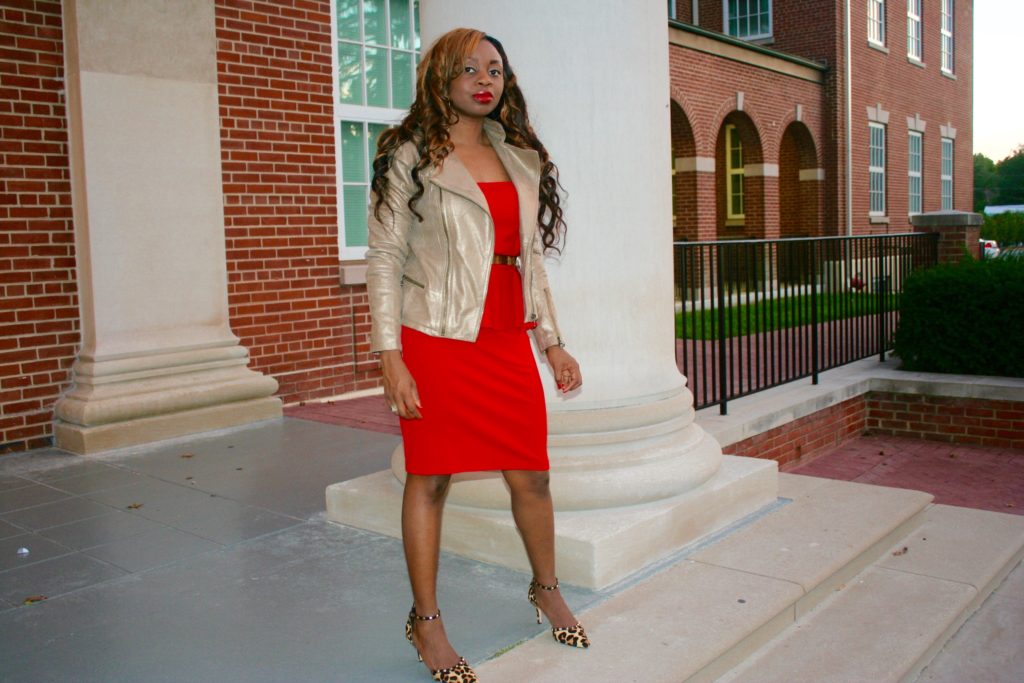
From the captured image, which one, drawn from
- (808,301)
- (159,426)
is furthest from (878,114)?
(159,426)

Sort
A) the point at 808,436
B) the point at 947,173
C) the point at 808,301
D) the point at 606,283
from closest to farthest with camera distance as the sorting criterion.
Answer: the point at 606,283, the point at 808,436, the point at 808,301, the point at 947,173

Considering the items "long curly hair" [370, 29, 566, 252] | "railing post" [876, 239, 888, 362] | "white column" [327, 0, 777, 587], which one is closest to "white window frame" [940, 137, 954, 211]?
"railing post" [876, 239, 888, 362]

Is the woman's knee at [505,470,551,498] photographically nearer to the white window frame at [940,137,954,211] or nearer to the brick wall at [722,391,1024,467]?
the brick wall at [722,391,1024,467]

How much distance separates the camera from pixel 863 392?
27.1 feet

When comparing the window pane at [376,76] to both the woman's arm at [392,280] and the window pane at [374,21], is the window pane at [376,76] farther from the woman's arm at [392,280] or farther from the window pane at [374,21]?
the woman's arm at [392,280]

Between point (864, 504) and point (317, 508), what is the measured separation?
2.54 m

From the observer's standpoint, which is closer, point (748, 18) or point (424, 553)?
point (424, 553)

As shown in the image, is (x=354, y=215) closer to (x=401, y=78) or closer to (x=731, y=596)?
(x=401, y=78)

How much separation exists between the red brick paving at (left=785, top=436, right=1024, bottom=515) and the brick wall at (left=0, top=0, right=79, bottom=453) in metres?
5.20

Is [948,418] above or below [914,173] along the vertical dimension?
below

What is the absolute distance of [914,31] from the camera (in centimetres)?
2688

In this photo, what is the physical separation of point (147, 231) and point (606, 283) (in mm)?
3647

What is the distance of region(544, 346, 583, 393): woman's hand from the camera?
3066 mm

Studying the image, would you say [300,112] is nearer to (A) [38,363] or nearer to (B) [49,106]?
(B) [49,106]
